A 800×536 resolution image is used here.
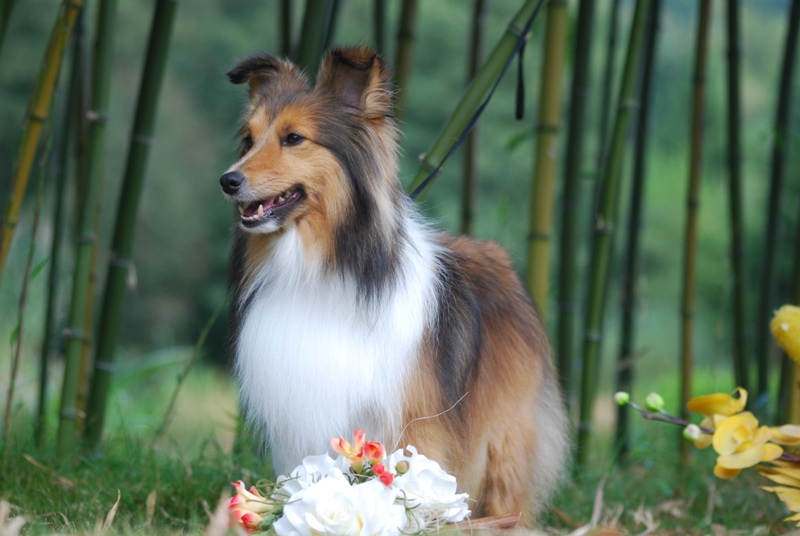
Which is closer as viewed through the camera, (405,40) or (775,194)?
(405,40)

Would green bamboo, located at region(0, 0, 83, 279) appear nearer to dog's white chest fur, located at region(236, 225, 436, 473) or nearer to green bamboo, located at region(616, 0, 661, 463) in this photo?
dog's white chest fur, located at region(236, 225, 436, 473)

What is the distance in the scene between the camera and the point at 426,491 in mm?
2102

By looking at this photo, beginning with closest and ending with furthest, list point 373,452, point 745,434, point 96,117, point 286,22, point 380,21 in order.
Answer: point 373,452
point 745,434
point 96,117
point 286,22
point 380,21

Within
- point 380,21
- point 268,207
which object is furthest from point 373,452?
point 380,21

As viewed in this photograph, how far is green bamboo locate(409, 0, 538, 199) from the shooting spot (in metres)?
2.83

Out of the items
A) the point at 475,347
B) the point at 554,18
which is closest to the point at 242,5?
the point at 554,18

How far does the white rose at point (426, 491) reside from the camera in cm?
209

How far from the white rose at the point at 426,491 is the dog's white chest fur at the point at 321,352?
0.27m

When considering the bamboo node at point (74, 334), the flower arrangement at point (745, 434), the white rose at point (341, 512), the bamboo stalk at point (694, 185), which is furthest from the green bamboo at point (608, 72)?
the white rose at point (341, 512)

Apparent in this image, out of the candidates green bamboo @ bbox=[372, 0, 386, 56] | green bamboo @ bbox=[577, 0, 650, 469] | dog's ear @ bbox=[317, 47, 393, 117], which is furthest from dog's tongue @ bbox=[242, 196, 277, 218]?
green bamboo @ bbox=[372, 0, 386, 56]

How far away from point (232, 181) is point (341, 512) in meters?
0.87

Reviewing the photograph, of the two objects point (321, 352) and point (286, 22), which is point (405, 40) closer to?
point (286, 22)

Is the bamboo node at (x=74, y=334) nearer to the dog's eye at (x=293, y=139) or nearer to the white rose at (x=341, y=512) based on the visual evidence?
the dog's eye at (x=293, y=139)

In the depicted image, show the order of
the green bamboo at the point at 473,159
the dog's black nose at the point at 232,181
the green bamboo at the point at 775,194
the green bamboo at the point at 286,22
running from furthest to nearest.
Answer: the green bamboo at the point at 473,159 → the green bamboo at the point at 775,194 → the green bamboo at the point at 286,22 → the dog's black nose at the point at 232,181
